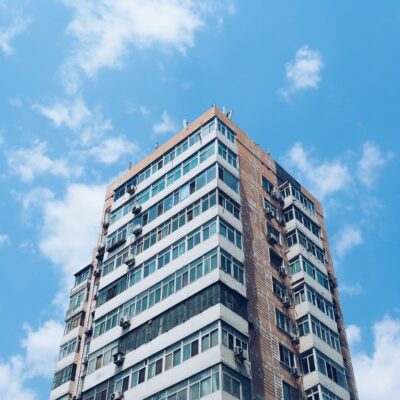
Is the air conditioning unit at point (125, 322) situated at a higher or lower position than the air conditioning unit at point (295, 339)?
A: higher

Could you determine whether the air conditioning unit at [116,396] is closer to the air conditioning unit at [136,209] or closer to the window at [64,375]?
the window at [64,375]

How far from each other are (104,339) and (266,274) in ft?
33.3

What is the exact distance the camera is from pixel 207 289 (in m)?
33.0

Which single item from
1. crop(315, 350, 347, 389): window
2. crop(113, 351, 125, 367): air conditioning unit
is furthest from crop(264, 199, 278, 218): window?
crop(113, 351, 125, 367): air conditioning unit

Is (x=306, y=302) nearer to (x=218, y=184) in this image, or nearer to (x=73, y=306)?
(x=218, y=184)

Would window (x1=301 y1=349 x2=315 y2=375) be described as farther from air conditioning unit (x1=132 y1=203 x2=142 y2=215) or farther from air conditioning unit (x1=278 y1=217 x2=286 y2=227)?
air conditioning unit (x1=132 y1=203 x2=142 y2=215)

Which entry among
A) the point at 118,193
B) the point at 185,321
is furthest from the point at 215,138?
the point at 185,321

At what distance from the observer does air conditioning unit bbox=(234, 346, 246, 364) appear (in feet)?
101

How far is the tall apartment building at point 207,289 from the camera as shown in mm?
31891

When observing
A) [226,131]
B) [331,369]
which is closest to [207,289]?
[331,369]

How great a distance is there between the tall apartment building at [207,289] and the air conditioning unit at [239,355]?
49 millimetres

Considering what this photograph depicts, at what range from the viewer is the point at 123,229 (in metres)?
42.4

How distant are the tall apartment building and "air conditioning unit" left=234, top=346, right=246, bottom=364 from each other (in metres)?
0.05

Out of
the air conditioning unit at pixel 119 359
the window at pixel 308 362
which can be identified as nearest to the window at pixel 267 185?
the window at pixel 308 362
